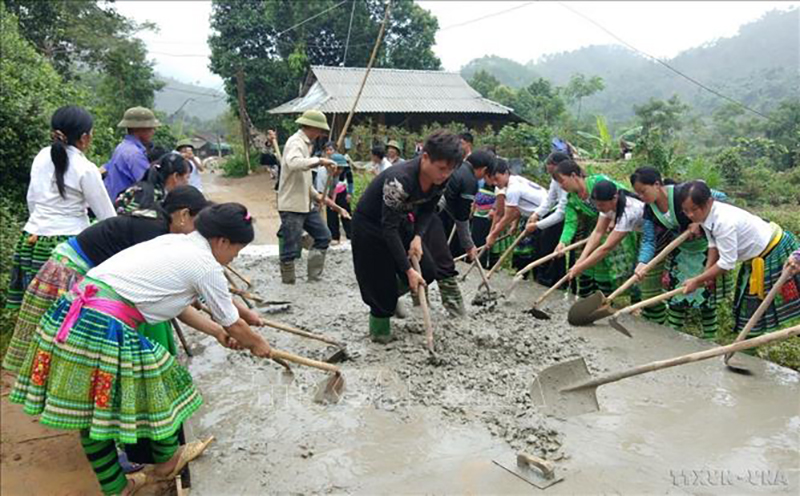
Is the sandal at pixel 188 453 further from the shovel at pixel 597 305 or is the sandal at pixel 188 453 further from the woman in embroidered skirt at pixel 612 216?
the woman in embroidered skirt at pixel 612 216

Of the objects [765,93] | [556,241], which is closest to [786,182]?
[556,241]

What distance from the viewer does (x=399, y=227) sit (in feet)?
12.5

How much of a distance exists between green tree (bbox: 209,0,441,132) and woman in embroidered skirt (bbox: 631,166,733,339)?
20.0 metres

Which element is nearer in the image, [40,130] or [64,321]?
[64,321]

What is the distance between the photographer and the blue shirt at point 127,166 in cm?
365

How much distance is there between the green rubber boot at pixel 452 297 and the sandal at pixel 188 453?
7.14 ft

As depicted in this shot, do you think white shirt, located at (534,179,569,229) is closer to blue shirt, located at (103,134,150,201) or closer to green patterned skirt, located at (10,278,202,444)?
blue shirt, located at (103,134,150,201)

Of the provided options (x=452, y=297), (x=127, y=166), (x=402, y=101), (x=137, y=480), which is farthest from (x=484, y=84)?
(x=137, y=480)

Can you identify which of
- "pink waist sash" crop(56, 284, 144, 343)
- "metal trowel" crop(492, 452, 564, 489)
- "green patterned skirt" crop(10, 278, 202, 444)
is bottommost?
"metal trowel" crop(492, 452, 564, 489)

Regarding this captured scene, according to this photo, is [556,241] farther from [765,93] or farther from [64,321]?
[765,93]

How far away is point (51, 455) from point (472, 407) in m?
2.41

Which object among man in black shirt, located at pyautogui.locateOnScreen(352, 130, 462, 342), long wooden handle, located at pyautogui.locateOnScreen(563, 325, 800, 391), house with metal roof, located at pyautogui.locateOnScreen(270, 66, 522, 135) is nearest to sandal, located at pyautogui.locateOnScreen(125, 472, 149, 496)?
man in black shirt, located at pyautogui.locateOnScreen(352, 130, 462, 342)

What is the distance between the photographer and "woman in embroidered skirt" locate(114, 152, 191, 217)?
3.40 meters

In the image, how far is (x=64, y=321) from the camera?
217 centimetres
